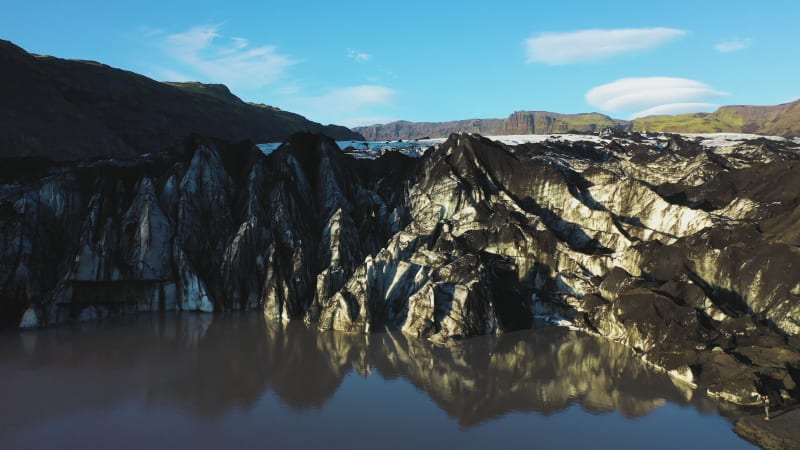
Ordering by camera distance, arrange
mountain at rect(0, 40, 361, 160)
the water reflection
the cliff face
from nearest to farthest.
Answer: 1. the water reflection
2. the cliff face
3. mountain at rect(0, 40, 361, 160)

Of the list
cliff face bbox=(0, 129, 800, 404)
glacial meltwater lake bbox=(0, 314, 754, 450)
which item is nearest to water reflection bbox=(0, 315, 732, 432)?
glacial meltwater lake bbox=(0, 314, 754, 450)

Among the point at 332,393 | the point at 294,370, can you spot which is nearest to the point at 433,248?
the point at 294,370

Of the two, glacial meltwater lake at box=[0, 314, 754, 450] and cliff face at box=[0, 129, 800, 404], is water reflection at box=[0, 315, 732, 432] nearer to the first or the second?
glacial meltwater lake at box=[0, 314, 754, 450]

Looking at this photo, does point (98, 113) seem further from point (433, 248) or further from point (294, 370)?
point (294, 370)

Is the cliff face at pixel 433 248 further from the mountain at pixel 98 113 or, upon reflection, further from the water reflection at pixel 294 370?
the mountain at pixel 98 113

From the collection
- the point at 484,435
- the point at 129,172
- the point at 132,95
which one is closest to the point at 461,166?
the point at 129,172

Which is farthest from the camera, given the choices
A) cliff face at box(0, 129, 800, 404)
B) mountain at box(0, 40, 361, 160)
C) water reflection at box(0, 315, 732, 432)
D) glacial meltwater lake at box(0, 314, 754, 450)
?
mountain at box(0, 40, 361, 160)
